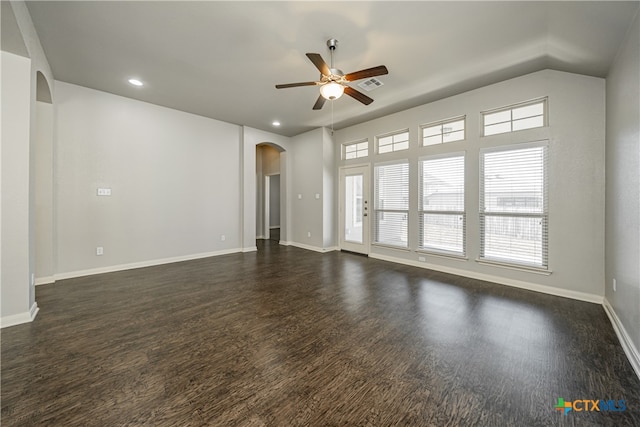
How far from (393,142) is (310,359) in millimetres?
4703

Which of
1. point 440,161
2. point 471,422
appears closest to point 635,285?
point 471,422

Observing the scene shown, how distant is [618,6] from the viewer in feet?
6.98

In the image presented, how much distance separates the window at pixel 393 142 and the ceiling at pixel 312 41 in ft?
3.44

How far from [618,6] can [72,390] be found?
5.13 metres

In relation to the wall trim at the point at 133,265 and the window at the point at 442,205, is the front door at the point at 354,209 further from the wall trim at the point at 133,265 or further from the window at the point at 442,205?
the wall trim at the point at 133,265

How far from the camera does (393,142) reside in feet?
18.1

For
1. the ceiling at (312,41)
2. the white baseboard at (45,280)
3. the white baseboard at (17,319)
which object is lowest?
the white baseboard at (17,319)

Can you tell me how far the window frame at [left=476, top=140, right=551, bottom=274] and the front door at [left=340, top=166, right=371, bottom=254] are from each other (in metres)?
2.36

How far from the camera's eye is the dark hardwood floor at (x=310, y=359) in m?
1.55

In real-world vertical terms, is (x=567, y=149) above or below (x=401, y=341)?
above

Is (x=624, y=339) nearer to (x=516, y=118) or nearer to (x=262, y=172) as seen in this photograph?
(x=516, y=118)

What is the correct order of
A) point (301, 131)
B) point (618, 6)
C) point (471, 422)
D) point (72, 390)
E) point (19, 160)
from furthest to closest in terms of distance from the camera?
point (301, 131)
point (19, 160)
point (618, 6)
point (72, 390)
point (471, 422)

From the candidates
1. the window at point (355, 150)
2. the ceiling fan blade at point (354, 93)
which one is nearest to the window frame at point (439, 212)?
the window at point (355, 150)

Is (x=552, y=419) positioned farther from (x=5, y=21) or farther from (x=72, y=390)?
(x=5, y=21)
